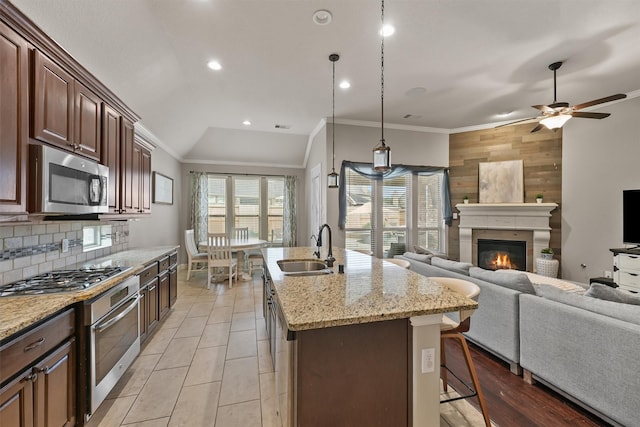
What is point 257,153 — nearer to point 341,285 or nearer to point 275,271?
point 275,271

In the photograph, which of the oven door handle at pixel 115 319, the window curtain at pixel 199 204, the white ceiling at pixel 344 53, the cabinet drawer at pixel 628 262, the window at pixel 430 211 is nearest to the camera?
the oven door handle at pixel 115 319

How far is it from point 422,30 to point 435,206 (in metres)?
3.83

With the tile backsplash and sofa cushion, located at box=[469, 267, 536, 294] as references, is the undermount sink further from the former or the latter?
the tile backsplash

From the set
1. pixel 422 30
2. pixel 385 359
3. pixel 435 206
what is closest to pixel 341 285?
pixel 385 359

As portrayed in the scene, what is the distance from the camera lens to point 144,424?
1771 mm

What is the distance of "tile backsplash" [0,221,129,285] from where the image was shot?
1.80 meters

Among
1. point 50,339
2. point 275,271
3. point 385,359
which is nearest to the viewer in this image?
point 385,359

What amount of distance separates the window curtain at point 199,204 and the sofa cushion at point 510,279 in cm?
582

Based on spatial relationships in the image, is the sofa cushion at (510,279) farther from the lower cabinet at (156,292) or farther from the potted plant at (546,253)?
the lower cabinet at (156,292)

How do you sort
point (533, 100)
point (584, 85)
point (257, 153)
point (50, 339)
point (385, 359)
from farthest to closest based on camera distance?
point (257, 153), point (533, 100), point (584, 85), point (50, 339), point (385, 359)

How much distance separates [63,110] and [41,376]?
163 cm

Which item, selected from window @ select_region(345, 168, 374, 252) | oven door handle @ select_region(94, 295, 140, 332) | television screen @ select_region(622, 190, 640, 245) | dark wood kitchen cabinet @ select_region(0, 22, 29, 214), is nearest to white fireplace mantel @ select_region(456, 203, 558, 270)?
television screen @ select_region(622, 190, 640, 245)


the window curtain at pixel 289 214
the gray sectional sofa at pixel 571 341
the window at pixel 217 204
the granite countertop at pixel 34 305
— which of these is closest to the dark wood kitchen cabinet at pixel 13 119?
the granite countertop at pixel 34 305

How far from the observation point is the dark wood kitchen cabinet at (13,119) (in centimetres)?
135
